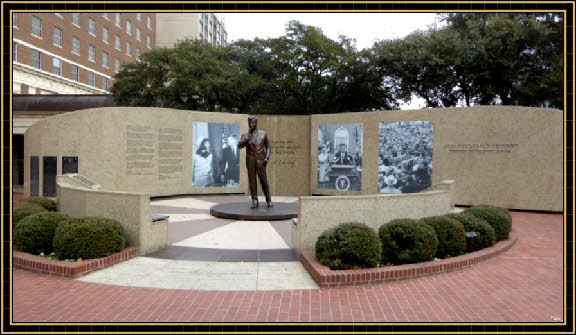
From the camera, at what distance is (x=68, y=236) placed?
25.7ft

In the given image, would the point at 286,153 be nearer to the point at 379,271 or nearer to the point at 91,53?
the point at 379,271

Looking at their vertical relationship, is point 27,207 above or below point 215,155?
below

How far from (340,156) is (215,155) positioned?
669 cm

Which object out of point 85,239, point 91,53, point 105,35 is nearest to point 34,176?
point 85,239

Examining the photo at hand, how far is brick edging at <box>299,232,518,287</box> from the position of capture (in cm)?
685

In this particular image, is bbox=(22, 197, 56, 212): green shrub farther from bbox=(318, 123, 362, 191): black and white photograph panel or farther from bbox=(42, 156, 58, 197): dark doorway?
bbox=(318, 123, 362, 191): black and white photograph panel

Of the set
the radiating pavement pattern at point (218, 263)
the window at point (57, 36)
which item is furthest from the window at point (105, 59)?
the radiating pavement pattern at point (218, 263)

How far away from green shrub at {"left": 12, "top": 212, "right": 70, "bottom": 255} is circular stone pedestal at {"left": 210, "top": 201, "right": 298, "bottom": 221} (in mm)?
5636

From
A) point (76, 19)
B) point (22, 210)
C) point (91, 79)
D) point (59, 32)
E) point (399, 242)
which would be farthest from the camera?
point (91, 79)

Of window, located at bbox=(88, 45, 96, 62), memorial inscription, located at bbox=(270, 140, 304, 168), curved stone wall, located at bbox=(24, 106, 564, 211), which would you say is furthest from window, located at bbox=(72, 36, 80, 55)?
memorial inscription, located at bbox=(270, 140, 304, 168)

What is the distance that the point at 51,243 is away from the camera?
27.7 feet

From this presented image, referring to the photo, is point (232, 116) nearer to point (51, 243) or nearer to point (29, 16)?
point (51, 243)

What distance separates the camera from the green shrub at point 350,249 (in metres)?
7.31

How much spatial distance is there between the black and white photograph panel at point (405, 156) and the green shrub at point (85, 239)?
1364 cm
